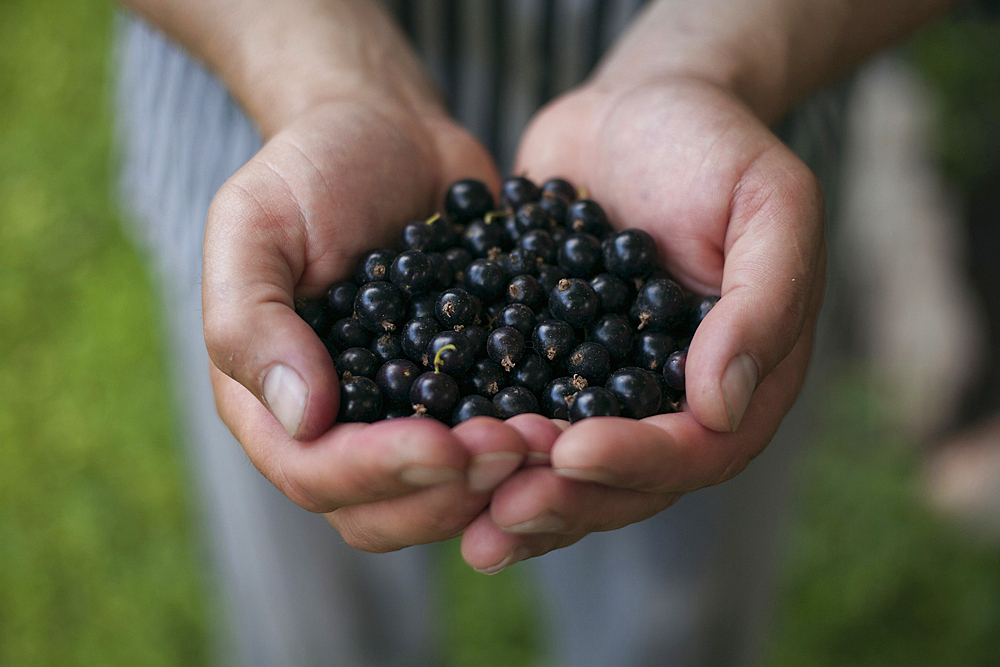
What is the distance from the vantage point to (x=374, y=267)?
167 centimetres

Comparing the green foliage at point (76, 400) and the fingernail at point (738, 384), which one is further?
the green foliage at point (76, 400)

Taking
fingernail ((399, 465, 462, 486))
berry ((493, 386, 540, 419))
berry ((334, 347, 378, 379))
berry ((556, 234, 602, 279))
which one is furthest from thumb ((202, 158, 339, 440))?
berry ((556, 234, 602, 279))

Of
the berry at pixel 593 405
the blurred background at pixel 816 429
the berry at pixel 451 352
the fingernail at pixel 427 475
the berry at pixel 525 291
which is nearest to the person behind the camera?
the fingernail at pixel 427 475

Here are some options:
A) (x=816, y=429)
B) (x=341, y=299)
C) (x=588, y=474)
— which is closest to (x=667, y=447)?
(x=588, y=474)

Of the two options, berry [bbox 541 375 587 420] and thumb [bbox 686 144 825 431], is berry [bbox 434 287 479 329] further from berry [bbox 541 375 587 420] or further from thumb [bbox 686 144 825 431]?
thumb [bbox 686 144 825 431]

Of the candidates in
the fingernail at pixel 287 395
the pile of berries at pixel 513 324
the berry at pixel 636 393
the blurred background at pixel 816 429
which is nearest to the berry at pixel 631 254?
the pile of berries at pixel 513 324

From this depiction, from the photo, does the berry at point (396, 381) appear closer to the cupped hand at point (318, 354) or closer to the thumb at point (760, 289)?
the cupped hand at point (318, 354)

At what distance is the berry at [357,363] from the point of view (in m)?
1.51

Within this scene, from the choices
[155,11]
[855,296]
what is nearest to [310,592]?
[155,11]

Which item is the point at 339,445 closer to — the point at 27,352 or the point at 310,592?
the point at 310,592

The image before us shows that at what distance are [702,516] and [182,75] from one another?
77.5 inches

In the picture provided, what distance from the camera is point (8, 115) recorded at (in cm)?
535

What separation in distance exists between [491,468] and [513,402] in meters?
0.25

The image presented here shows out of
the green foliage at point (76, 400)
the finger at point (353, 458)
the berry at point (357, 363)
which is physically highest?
the berry at point (357, 363)
